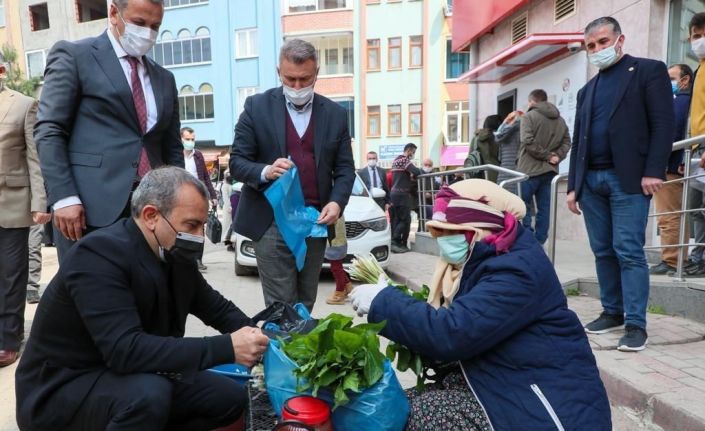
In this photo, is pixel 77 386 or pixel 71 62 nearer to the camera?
pixel 77 386

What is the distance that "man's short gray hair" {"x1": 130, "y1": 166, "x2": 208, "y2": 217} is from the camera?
182cm

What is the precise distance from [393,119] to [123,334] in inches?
943

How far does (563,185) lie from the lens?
27.3ft

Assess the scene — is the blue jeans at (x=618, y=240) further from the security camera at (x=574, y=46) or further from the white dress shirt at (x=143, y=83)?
the security camera at (x=574, y=46)

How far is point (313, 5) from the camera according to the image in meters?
25.0

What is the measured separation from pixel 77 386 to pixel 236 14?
2646 cm

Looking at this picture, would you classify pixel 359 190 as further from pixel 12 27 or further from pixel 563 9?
pixel 12 27

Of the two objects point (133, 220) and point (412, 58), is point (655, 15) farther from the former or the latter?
point (412, 58)

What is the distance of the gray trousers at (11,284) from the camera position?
3.46 meters

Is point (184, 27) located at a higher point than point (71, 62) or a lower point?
higher

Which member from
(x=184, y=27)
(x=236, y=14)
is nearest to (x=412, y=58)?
(x=236, y=14)

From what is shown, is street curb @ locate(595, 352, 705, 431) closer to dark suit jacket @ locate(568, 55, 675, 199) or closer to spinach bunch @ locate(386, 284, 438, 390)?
dark suit jacket @ locate(568, 55, 675, 199)

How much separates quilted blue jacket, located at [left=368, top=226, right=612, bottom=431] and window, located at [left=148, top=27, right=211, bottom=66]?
2697 cm

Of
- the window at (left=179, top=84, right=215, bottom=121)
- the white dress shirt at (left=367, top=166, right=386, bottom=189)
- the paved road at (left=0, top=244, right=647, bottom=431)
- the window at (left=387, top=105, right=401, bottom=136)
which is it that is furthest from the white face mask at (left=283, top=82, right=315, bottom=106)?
the window at (left=179, top=84, right=215, bottom=121)
